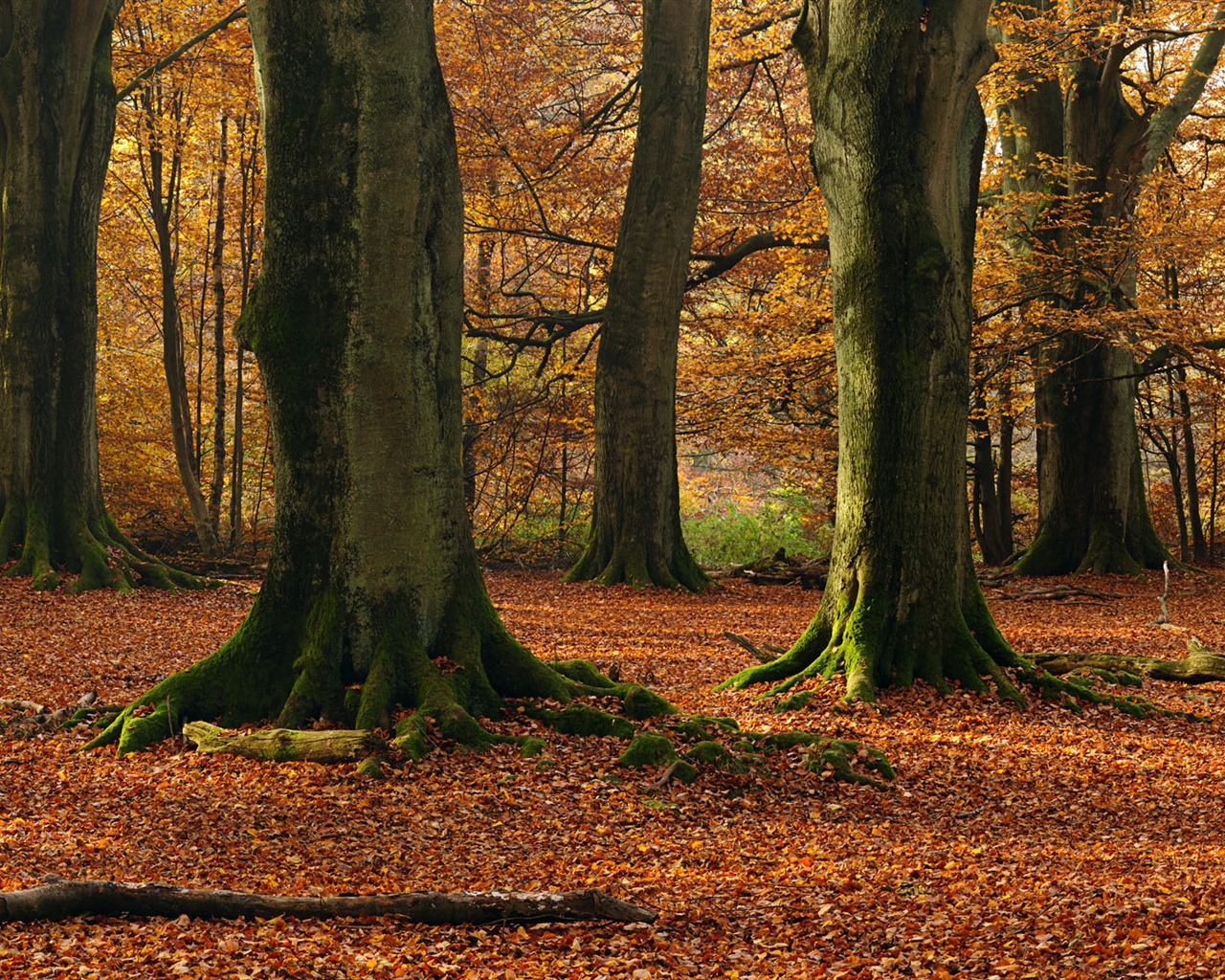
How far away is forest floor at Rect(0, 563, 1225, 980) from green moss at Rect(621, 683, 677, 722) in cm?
41

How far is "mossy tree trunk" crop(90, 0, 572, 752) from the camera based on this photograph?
5.79 metres

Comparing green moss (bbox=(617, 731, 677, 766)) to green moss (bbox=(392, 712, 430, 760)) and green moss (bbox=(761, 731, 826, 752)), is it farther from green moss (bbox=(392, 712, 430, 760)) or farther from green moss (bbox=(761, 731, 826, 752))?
green moss (bbox=(392, 712, 430, 760))

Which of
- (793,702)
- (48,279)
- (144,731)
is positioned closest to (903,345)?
(793,702)

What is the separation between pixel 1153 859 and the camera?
4500 mm

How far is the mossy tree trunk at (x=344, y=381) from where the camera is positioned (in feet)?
19.0

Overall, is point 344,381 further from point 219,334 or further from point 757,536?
point 757,536

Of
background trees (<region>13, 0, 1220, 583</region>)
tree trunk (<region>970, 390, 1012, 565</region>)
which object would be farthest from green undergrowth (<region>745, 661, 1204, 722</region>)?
tree trunk (<region>970, 390, 1012, 565</region>)

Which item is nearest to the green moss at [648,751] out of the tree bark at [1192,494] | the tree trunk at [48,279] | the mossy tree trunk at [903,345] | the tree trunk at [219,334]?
the mossy tree trunk at [903,345]

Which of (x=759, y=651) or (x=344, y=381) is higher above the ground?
(x=344, y=381)

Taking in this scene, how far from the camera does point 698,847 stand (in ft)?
15.3

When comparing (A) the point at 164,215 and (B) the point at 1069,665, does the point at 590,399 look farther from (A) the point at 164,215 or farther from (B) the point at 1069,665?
(B) the point at 1069,665

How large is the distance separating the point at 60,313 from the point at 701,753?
9617 mm

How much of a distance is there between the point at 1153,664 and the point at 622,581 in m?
6.46

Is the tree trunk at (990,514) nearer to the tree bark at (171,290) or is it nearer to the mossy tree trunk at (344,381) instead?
the tree bark at (171,290)
